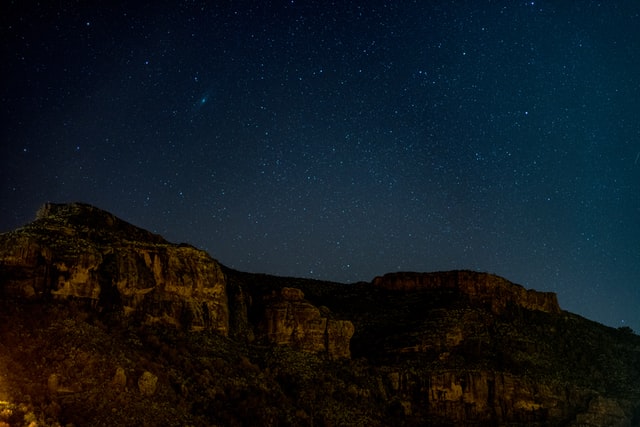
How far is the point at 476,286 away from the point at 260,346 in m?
40.1

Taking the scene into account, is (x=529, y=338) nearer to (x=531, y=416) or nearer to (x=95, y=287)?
(x=531, y=416)

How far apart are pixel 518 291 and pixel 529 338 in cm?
1197

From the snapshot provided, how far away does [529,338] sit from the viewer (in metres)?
93.4

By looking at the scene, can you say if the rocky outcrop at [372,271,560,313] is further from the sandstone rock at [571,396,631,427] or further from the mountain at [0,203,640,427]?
the sandstone rock at [571,396,631,427]

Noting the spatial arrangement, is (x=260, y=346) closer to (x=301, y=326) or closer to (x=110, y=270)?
(x=301, y=326)

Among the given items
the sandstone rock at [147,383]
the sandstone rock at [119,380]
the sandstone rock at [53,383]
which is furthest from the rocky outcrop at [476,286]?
the sandstone rock at [53,383]

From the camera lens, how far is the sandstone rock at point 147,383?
4698cm

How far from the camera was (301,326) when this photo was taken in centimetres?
7088

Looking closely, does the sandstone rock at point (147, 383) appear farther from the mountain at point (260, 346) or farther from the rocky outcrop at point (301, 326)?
the rocky outcrop at point (301, 326)

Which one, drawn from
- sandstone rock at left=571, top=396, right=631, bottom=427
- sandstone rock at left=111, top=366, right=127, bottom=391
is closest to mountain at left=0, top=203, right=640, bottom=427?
sandstone rock at left=111, top=366, right=127, bottom=391

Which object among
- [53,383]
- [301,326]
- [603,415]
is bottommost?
[603,415]

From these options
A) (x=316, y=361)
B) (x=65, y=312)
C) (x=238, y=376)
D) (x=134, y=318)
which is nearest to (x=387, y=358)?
(x=316, y=361)

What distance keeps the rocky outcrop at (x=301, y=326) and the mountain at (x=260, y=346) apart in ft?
0.47

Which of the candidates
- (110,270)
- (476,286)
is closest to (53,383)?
(110,270)
